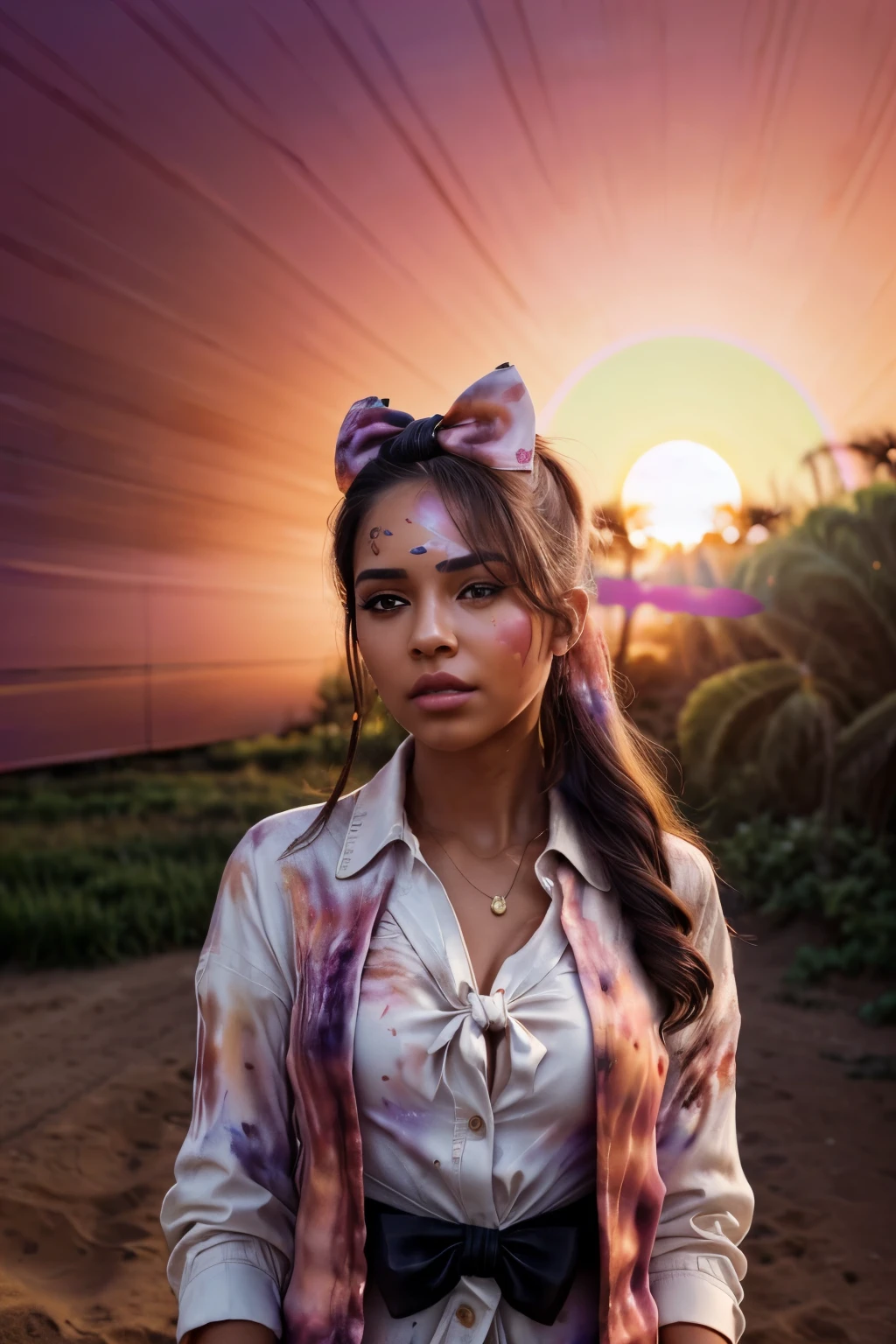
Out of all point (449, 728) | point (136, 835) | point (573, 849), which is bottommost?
point (136, 835)

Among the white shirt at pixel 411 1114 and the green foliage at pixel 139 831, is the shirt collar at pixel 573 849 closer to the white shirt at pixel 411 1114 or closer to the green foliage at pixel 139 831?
the white shirt at pixel 411 1114

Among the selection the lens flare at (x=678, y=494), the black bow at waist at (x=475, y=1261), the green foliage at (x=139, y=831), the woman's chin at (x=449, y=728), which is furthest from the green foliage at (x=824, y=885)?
the woman's chin at (x=449, y=728)

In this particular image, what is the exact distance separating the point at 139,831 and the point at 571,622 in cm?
373

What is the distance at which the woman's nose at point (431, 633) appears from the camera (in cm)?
121

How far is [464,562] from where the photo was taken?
1.24 meters

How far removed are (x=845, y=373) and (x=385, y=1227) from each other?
4028 mm

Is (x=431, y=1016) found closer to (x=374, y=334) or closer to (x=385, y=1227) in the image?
(x=385, y=1227)

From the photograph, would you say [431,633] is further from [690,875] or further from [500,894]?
[690,875]

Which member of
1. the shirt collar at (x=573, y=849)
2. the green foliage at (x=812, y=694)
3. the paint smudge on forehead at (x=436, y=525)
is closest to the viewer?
the paint smudge on forehead at (x=436, y=525)

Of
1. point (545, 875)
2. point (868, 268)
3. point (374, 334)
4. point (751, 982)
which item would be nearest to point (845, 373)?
point (868, 268)

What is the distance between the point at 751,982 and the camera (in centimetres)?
525

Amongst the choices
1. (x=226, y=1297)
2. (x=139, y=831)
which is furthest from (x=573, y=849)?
(x=139, y=831)

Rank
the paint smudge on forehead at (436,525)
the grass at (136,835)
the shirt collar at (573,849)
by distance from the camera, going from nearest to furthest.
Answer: the paint smudge on forehead at (436,525) → the shirt collar at (573,849) → the grass at (136,835)

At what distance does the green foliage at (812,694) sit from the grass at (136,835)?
241cm
